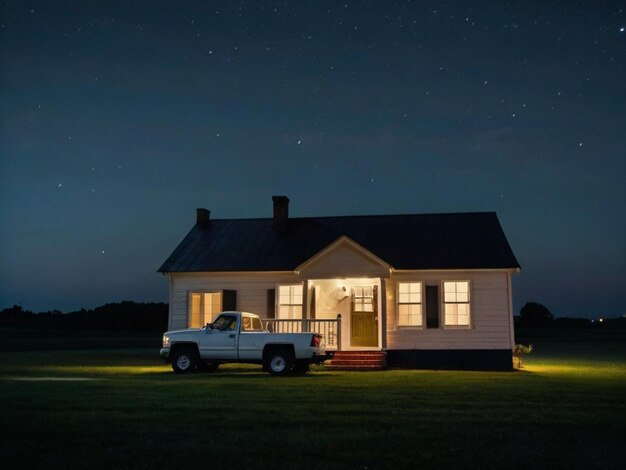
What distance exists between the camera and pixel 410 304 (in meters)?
25.6

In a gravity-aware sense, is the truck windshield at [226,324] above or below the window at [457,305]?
below

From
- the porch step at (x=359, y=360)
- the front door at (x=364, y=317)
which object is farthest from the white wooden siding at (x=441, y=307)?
the porch step at (x=359, y=360)

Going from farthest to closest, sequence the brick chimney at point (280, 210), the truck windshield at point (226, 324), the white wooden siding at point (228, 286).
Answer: the brick chimney at point (280, 210) < the white wooden siding at point (228, 286) < the truck windshield at point (226, 324)

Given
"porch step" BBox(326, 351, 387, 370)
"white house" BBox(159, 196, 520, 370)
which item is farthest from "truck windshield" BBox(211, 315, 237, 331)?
"porch step" BBox(326, 351, 387, 370)

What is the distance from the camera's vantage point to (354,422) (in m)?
10.6

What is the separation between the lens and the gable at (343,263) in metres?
25.0

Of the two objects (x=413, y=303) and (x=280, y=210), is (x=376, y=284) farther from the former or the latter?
(x=280, y=210)

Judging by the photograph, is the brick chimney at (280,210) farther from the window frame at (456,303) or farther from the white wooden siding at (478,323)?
the window frame at (456,303)

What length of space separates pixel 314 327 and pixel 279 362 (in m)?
4.70

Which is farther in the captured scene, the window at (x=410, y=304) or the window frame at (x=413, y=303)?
the window at (x=410, y=304)

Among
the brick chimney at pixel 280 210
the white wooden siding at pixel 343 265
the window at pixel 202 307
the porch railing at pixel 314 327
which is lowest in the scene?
the porch railing at pixel 314 327

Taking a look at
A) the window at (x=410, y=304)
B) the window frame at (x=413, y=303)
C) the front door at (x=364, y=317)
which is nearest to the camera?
the window frame at (x=413, y=303)

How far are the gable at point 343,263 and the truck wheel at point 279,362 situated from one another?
4.97 meters

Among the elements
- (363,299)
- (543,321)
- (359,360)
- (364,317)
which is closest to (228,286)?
(363,299)
